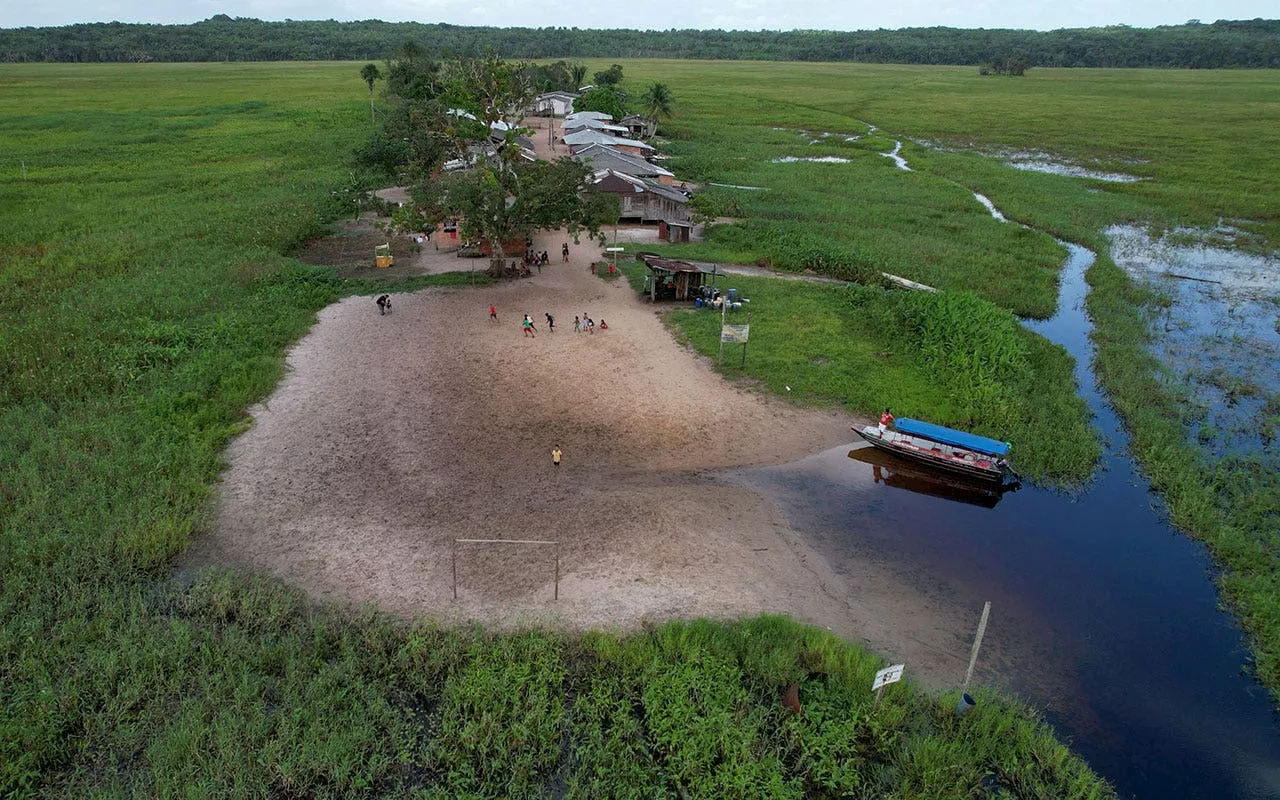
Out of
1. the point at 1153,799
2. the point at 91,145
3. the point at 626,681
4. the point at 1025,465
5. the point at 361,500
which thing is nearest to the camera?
the point at 1153,799

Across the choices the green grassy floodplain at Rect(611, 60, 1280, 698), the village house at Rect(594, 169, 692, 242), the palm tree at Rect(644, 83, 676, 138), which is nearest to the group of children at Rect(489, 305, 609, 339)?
the green grassy floodplain at Rect(611, 60, 1280, 698)

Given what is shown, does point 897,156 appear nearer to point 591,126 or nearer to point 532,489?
point 591,126

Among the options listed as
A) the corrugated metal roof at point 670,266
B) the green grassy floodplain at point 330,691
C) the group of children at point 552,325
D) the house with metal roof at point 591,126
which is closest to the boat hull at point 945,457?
the green grassy floodplain at point 330,691

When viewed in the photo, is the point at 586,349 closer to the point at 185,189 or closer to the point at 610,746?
the point at 610,746

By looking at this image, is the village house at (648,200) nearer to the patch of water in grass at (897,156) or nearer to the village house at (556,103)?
the patch of water in grass at (897,156)

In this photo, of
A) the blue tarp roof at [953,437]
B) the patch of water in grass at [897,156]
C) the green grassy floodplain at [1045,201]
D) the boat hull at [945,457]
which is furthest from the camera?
the patch of water in grass at [897,156]

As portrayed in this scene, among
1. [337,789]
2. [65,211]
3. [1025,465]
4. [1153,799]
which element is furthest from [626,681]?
[65,211]

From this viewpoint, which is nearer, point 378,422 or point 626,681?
point 626,681
